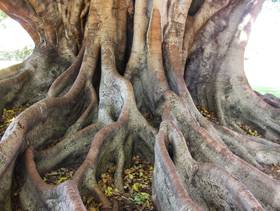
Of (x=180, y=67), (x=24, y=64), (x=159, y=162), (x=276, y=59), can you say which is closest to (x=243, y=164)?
(x=159, y=162)

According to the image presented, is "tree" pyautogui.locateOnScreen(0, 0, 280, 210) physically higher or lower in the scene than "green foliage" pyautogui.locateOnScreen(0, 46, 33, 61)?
higher

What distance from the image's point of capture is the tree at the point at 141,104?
11.4ft

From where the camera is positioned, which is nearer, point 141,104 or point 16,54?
point 141,104

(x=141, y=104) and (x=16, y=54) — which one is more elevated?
(x=141, y=104)

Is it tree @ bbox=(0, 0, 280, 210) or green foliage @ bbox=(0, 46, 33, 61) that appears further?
green foliage @ bbox=(0, 46, 33, 61)

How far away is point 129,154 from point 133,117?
1.68ft

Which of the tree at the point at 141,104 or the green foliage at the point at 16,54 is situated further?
the green foliage at the point at 16,54

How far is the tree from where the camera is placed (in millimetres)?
3469

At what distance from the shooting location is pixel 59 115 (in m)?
4.71

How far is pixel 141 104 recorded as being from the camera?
207 inches

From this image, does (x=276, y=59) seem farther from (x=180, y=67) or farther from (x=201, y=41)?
(x=180, y=67)

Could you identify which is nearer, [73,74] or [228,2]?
[73,74]

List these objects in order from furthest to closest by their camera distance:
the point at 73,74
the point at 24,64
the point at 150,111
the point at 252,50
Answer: the point at 252,50
the point at 24,64
the point at 73,74
the point at 150,111

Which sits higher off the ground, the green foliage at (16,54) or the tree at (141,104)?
the tree at (141,104)
